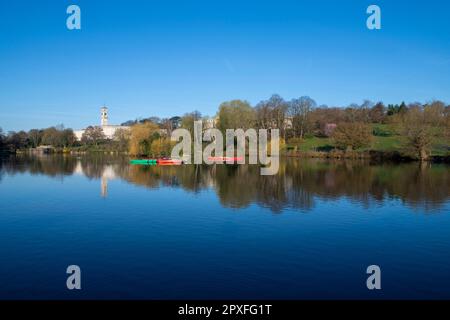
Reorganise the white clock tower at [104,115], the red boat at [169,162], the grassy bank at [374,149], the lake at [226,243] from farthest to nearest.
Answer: the white clock tower at [104,115] < the grassy bank at [374,149] < the red boat at [169,162] < the lake at [226,243]

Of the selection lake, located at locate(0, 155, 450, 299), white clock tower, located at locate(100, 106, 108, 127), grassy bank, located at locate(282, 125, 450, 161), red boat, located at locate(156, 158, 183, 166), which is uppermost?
white clock tower, located at locate(100, 106, 108, 127)

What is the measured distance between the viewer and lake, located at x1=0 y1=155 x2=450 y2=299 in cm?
1072

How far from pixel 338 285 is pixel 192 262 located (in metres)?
4.54

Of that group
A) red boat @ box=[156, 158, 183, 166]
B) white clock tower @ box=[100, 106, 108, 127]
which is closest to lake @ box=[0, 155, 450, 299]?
red boat @ box=[156, 158, 183, 166]

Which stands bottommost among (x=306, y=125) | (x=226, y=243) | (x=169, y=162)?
(x=226, y=243)

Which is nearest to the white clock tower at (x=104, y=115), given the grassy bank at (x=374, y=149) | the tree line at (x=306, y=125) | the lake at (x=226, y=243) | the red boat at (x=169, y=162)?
the tree line at (x=306, y=125)

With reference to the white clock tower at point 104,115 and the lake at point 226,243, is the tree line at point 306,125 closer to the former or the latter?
the lake at point 226,243

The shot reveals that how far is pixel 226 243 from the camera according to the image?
14922mm

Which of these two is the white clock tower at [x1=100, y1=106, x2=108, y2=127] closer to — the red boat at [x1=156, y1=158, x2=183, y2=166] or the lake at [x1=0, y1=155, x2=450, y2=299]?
the red boat at [x1=156, y1=158, x2=183, y2=166]

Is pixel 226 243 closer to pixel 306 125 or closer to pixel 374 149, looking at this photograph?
pixel 374 149

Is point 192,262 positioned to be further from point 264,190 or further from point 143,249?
point 264,190

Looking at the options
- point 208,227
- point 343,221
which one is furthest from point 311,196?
point 208,227

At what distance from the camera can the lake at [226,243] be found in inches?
422

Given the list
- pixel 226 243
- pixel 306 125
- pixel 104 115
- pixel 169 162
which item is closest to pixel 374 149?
pixel 306 125
